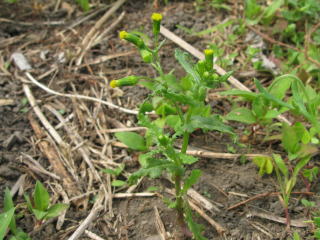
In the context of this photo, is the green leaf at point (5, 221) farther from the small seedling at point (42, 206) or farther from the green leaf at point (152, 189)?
the green leaf at point (152, 189)

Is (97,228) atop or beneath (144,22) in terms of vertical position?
beneath

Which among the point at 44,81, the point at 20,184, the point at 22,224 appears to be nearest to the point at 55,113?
the point at 44,81

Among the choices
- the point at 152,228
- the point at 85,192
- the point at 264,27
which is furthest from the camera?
the point at 264,27

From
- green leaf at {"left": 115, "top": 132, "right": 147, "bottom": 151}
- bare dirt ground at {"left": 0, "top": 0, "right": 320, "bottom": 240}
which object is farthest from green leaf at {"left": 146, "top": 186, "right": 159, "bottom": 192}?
green leaf at {"left": 115, "top": 132, "right": 147, "bottom": 151}

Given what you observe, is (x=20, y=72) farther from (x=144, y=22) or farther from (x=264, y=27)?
(x=264, y=27)

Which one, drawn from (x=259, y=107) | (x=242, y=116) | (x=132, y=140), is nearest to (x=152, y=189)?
(x=132, y=140)

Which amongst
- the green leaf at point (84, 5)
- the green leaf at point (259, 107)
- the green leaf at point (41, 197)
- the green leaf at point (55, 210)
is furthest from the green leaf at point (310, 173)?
the green leaf at point (84, 5)

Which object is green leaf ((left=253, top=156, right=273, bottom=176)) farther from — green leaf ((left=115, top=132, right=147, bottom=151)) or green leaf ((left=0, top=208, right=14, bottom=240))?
green leaf ((left=0, top=208, right=14, bottom=240))

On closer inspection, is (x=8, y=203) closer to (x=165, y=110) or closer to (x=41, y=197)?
(x=41, y=197)
